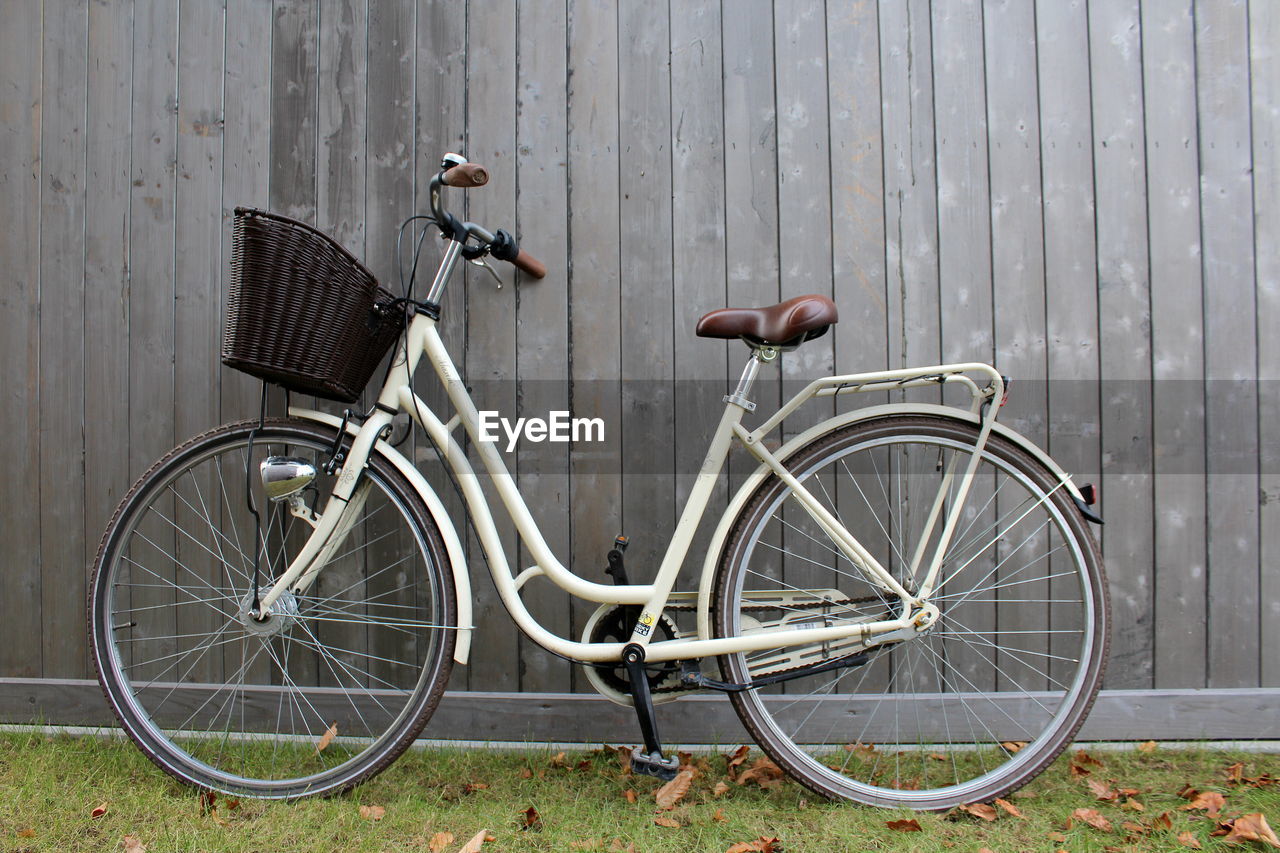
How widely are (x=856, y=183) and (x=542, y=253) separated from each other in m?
0.92

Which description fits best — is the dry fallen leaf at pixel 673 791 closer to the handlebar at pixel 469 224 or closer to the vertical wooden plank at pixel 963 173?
the vertical wooden plank at pixel 963 173

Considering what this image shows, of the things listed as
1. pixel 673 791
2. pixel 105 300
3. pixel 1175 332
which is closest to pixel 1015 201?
pixel 1175 332

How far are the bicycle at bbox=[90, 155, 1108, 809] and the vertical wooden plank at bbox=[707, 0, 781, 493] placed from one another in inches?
14.7

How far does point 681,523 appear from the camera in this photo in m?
1.68

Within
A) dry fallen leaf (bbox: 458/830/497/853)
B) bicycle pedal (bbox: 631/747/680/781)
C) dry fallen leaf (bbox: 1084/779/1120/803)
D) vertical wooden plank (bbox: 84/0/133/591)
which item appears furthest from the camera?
vertical wooden plank (bbox: 84/0/133/591)

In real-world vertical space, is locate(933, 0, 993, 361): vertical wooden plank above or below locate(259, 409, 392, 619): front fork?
above

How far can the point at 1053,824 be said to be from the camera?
1.59 m

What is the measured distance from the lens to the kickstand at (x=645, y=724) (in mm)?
1567

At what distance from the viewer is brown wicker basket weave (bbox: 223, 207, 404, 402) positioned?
1.50 m

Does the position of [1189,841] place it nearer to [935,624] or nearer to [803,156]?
[935,624]

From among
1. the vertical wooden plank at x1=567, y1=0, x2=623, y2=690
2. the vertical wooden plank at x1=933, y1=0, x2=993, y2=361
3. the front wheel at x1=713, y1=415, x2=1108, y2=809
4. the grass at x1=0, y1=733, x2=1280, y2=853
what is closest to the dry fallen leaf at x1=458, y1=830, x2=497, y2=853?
the grass at x1=0, y1=733, x2=1280, y2=853

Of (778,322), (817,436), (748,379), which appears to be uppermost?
(778,322)

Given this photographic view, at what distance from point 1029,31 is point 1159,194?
0.59m

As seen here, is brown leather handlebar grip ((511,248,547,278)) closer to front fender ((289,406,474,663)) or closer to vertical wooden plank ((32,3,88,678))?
front fender ((289,406,474,663))
